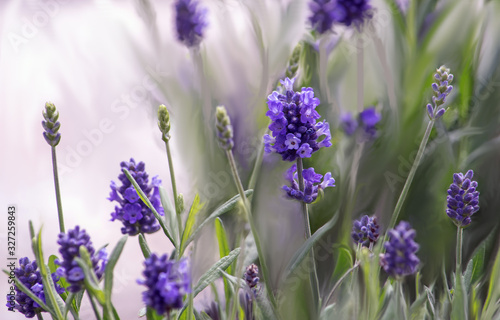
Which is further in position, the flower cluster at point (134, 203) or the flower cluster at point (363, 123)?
the flower cluster at point (363, 123)


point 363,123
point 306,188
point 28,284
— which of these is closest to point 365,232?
point 306,188

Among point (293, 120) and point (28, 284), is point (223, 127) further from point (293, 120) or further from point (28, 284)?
point (28, 284)

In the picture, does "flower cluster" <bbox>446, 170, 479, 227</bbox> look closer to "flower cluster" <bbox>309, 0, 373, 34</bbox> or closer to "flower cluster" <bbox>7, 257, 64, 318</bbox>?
"flower cluster" <bbox>309, 0, 373, 34</bbox>

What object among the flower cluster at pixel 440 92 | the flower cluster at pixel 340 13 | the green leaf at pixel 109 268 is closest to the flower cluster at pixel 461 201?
the flower cluster at pixel 440 92

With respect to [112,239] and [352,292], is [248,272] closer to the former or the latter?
[352,292]

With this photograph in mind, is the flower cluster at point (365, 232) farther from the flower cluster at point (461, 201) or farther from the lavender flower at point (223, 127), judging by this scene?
the lavender flower at point (223, 127)

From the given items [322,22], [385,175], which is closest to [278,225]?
[385,175]

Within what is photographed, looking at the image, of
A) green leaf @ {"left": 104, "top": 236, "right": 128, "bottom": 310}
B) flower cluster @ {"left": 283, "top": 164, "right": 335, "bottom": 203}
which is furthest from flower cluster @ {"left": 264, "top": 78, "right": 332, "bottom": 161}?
green leaf @ {"left": 104, "top": 236, "right": 128, "bottom": 310}
